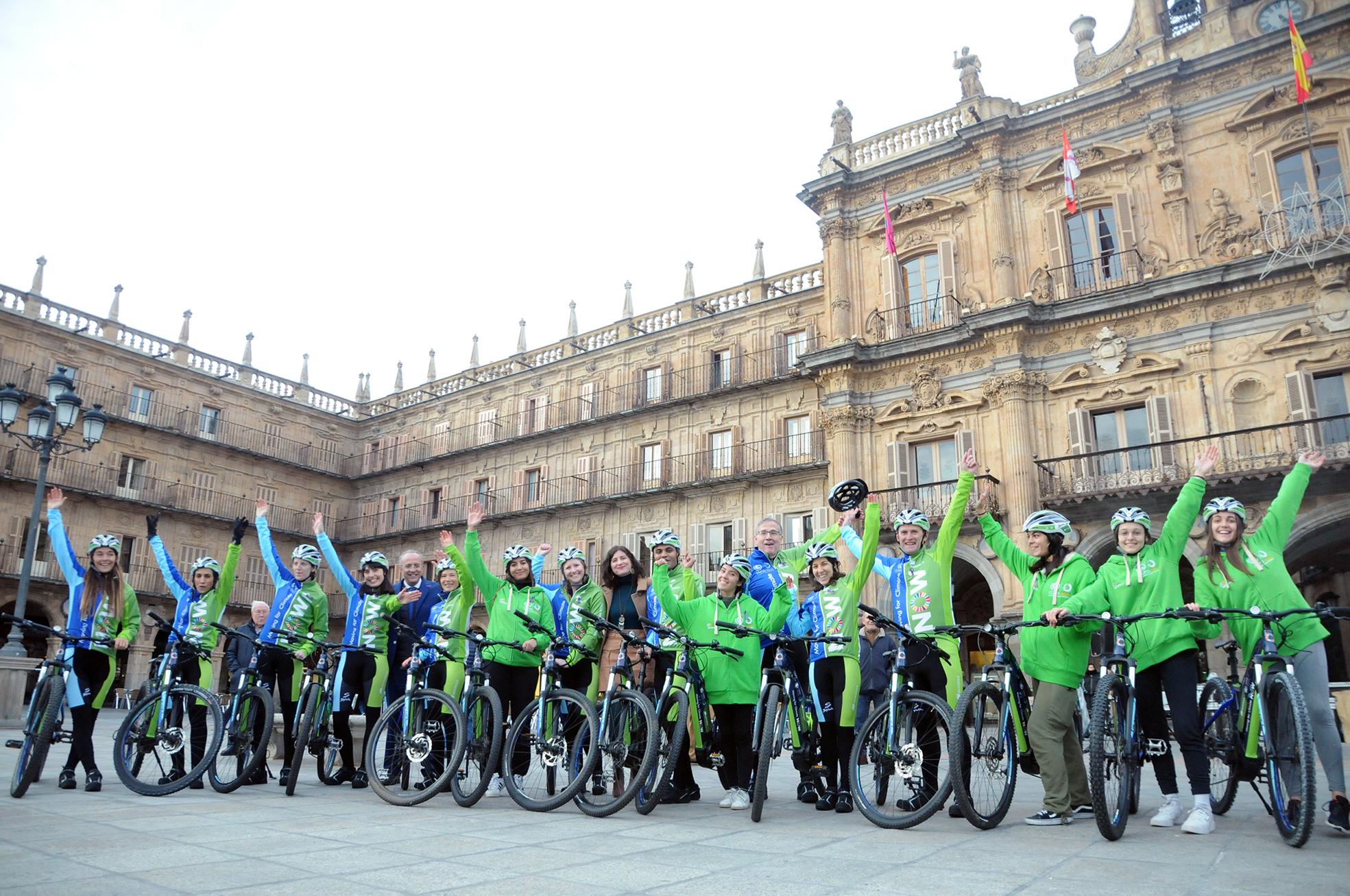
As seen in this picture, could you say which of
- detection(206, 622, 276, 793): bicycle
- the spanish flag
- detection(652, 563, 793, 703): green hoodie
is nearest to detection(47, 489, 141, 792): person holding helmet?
detection(206, 622, 276, 793): bicycle

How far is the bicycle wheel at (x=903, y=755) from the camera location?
5211 millimetres

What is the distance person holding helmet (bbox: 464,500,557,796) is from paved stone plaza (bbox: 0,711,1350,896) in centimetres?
105

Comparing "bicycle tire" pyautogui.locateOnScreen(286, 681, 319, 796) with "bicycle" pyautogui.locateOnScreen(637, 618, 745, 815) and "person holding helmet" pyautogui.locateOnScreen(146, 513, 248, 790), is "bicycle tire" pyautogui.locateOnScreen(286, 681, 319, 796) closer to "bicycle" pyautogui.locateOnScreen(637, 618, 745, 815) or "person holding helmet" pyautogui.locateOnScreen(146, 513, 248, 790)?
"person holding helmet" pyautogui.locateOnScreen(146, 513, 248, 790)

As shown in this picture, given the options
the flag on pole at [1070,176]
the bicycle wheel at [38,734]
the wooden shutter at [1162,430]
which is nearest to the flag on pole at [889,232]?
the flag on pole at [1070,176]

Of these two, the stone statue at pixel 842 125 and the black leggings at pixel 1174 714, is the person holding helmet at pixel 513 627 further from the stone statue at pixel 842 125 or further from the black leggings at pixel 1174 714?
the stone statue at pixel 842 125

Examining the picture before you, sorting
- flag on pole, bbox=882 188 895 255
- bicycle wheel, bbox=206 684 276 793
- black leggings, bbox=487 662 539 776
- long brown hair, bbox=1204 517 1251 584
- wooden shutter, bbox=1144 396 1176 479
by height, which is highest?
flag on pole, bbox=882 188 895 255

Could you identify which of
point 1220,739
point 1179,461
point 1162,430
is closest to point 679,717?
point 1220,739

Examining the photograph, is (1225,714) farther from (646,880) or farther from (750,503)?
(750,503)

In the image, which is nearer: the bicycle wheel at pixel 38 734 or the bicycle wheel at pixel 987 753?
the bicycle wheel at pixel 987 753

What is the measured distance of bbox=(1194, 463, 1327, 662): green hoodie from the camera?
201 inches

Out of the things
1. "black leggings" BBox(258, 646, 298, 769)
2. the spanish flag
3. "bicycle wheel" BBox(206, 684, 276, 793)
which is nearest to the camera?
"bicycle wheel" BBox(206, 684, 276, 793)

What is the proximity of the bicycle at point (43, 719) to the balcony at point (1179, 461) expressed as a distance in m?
17.5

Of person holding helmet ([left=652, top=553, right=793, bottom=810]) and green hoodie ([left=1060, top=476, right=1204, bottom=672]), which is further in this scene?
person holding helmet ([left=652, top=553, right=793, bottom=810])

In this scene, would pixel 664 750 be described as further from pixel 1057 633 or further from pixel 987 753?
pixel 1057 633
